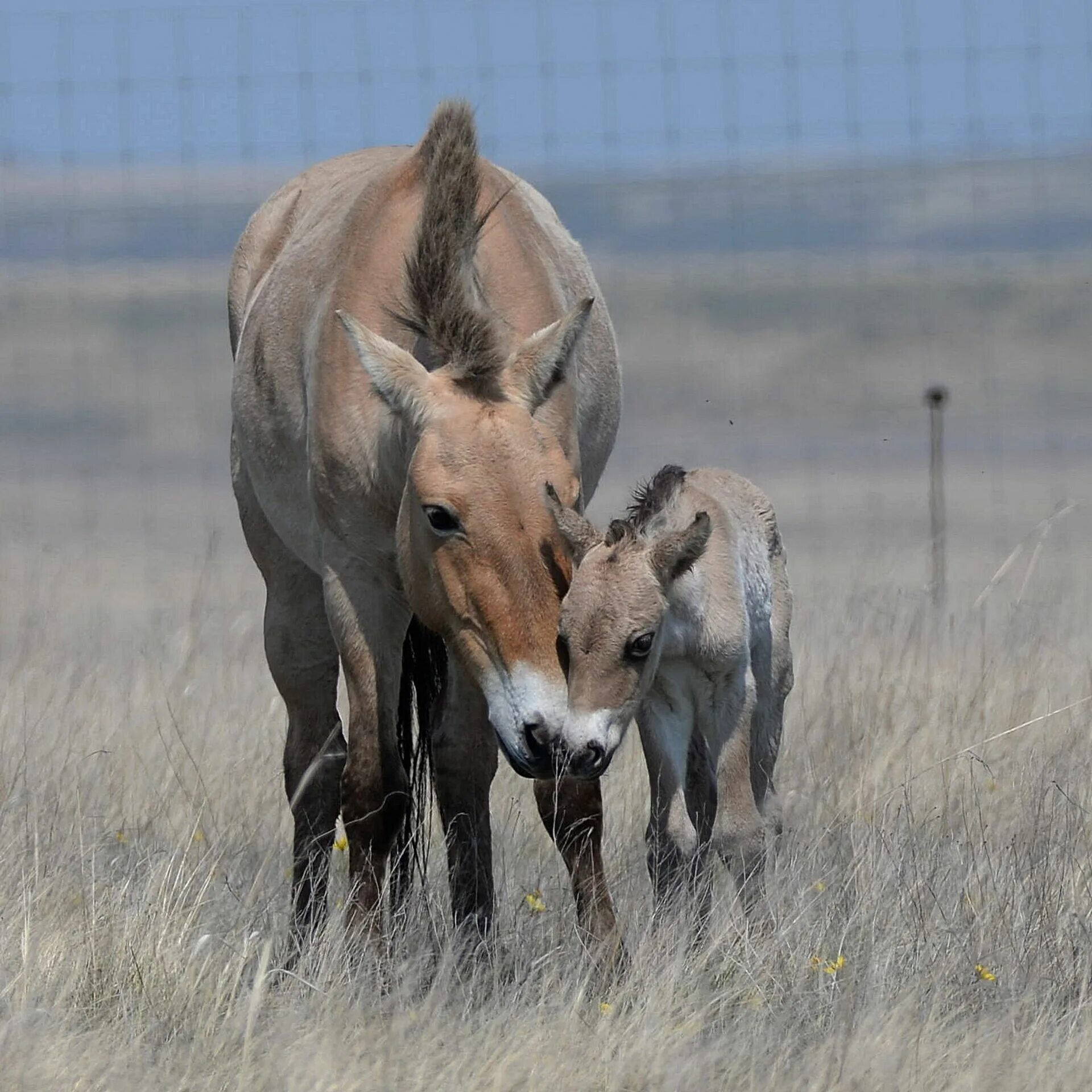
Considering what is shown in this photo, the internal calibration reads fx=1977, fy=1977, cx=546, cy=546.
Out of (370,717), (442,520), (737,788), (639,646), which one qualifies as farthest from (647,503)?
(370,717)

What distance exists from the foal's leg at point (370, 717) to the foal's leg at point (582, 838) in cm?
41

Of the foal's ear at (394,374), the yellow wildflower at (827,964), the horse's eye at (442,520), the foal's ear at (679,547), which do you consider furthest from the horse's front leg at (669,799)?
the foal's ear at (394,374)

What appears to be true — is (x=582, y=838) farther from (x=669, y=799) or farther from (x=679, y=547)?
(x=679, y=547)

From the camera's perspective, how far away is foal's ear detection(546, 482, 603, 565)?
4.25 metres

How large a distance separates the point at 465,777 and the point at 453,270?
1.33m

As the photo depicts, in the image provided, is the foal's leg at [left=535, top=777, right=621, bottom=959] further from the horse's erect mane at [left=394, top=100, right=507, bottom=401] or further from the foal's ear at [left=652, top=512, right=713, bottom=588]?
the horse's erect mane at [left=394, top=100, right=507, bottom=401]

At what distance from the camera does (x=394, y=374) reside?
14.6 ft

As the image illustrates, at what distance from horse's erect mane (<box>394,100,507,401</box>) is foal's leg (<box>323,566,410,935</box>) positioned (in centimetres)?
67

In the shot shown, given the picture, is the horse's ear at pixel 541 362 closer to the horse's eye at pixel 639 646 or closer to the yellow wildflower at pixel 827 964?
the horse's eye at pixel 639 646

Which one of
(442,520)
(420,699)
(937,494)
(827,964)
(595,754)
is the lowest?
(937,494)

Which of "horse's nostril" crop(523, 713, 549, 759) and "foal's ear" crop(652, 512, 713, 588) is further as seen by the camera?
"foal's ear" crop(652, 512, 713, 588)

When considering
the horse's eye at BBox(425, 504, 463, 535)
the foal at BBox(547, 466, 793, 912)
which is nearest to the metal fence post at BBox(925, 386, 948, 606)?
the foal at BBox(547, 466, 793, 912)

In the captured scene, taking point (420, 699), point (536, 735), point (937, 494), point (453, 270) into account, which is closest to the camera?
point (536, 735)

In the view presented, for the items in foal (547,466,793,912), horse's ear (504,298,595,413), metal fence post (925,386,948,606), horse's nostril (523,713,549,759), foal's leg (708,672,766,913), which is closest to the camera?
horse's nostril (523,713,549,759)
